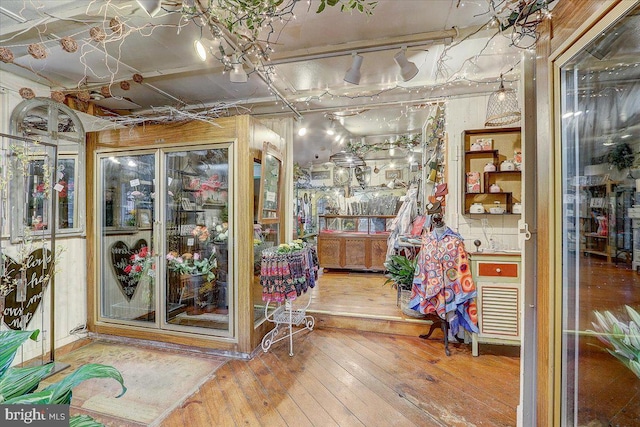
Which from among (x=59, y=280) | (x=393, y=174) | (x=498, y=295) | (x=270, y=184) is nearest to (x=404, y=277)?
(x=498, y=295)

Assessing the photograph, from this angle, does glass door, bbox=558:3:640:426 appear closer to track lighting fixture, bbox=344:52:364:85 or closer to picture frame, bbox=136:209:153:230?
track lighting fixture, bbox=344:52:364:85

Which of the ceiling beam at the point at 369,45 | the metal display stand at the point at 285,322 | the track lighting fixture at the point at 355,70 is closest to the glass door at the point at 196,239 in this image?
the metal display stand at the point at 285,322

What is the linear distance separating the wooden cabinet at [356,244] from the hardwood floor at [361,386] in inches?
101

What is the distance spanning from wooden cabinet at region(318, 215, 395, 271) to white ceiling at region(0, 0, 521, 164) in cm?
264

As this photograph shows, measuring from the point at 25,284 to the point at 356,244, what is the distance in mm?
4790

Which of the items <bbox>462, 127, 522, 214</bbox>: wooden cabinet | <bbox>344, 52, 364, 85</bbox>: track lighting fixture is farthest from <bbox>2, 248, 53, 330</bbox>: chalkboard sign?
<bbox>462, 127, 522, 214</bbox>: wooden cabinet

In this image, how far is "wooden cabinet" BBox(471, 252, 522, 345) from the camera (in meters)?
2.73

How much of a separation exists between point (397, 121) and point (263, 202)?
9.00 feet

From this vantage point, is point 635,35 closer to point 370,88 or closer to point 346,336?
point 370,88

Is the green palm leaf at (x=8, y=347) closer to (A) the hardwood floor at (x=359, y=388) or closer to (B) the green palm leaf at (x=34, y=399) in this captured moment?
(B) the green palm leaf at (x=34, y=399)

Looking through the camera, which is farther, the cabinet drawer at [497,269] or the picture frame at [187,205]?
the picture frame at [187,205]

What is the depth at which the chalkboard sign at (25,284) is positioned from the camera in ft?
8.16

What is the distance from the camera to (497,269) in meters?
2.75

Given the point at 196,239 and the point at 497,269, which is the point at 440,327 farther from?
the point at 196,239
